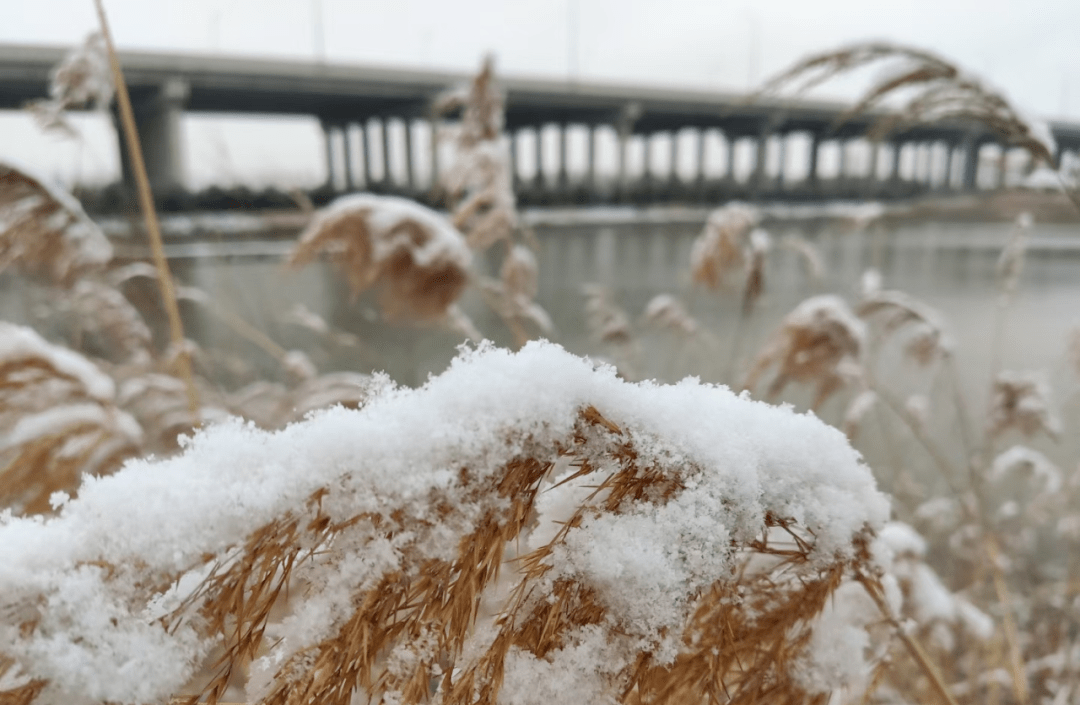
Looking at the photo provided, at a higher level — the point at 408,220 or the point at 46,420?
the point at 408,220

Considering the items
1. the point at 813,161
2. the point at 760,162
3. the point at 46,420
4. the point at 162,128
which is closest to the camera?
the point at 46,420

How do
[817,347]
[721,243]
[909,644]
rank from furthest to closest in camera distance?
[721,243] → [817,347] → [909,644]

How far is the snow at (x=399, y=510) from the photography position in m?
0.41

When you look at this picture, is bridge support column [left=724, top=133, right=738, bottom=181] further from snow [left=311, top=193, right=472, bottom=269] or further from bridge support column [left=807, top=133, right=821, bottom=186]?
snow [left=311, top=193, right=472, bottom=269]

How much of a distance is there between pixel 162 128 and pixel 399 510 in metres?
21.4

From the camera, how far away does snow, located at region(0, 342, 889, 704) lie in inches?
16.3

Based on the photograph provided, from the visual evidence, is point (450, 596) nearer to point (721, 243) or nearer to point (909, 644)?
point (909, 644)

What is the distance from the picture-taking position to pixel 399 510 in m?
0.46

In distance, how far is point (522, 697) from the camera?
509 millimetres

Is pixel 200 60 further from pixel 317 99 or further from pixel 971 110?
pixel 971 110

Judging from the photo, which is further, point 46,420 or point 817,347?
point 817,347

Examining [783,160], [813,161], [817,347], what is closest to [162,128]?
[817,347]

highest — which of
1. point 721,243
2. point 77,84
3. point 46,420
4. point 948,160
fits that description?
point 77,84

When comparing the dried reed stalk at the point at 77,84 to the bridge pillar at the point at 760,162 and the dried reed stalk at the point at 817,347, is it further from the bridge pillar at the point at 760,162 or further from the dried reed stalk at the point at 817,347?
the bridge pillar at the point at 760,162
